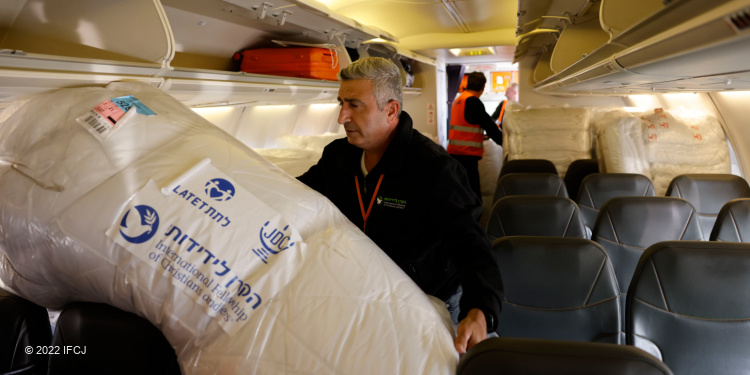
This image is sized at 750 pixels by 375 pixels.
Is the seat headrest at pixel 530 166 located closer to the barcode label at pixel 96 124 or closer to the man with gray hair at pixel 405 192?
the man with gray hair at pixel 405 192

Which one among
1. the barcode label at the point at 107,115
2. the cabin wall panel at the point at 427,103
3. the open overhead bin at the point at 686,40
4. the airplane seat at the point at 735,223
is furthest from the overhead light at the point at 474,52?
the barcode label at the point at 107,115

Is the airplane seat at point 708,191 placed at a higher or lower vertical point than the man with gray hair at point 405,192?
lower

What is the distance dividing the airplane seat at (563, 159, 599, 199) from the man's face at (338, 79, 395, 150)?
4.97m

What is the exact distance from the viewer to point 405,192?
Result: 180 cm

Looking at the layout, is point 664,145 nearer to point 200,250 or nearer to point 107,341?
point 200,250

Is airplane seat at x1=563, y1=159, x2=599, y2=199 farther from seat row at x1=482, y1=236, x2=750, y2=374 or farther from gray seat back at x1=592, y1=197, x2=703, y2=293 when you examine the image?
seat row at x1=482, y1=236, x2=750, y2=374

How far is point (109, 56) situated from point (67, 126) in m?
0.94

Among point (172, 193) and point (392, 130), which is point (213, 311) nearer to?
point (172, 193)

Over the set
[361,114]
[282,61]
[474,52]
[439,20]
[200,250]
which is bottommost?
[200,250]

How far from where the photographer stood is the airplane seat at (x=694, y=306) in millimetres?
1868

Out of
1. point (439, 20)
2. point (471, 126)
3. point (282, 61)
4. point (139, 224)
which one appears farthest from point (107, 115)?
point (471, 126)

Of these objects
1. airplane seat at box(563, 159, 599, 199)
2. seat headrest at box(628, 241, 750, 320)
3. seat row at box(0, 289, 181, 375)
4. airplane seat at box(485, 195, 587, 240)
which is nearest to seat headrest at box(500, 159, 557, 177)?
airplane seat at box(563, 159, 599, 199)

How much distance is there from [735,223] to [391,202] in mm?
2216

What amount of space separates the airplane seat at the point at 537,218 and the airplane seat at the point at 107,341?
2.12 m
